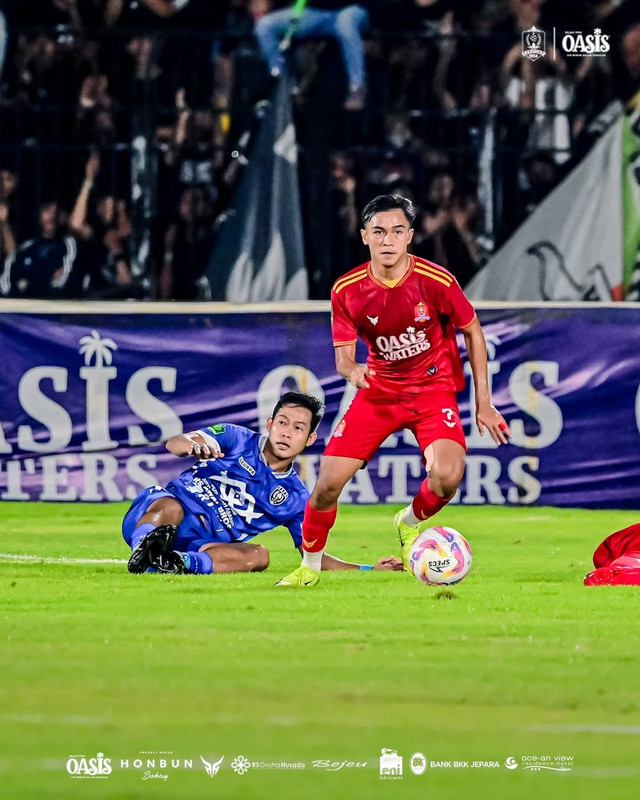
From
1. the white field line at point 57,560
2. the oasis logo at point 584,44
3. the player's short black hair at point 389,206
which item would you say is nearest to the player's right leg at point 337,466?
the player's short black hair at point 389,206

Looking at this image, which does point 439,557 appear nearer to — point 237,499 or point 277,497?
point 277,497

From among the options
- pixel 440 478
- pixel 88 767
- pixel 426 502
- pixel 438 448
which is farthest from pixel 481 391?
pixel 88 767

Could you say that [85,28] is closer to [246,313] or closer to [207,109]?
[207,109]

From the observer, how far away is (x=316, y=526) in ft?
25.8

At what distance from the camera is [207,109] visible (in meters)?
14.8

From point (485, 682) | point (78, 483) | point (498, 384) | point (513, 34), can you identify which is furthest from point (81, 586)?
point (513, 34)

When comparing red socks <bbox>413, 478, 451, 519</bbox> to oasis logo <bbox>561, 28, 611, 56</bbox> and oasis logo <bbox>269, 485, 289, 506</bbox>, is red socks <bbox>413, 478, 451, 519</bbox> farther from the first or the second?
oasis logo <bbox>561, 28, 611, 56</bbox>

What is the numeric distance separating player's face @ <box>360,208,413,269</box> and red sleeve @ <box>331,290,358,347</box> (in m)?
0.32

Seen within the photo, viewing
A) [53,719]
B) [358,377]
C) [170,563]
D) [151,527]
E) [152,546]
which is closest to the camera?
[53,719]

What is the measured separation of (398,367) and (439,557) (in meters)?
1.09

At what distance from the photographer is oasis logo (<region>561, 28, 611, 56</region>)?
49.3 feet

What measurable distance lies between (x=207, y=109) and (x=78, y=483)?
163 inches

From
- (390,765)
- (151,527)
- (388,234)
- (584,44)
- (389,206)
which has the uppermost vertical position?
(584,44)

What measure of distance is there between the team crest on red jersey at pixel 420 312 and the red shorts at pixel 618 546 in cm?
157
